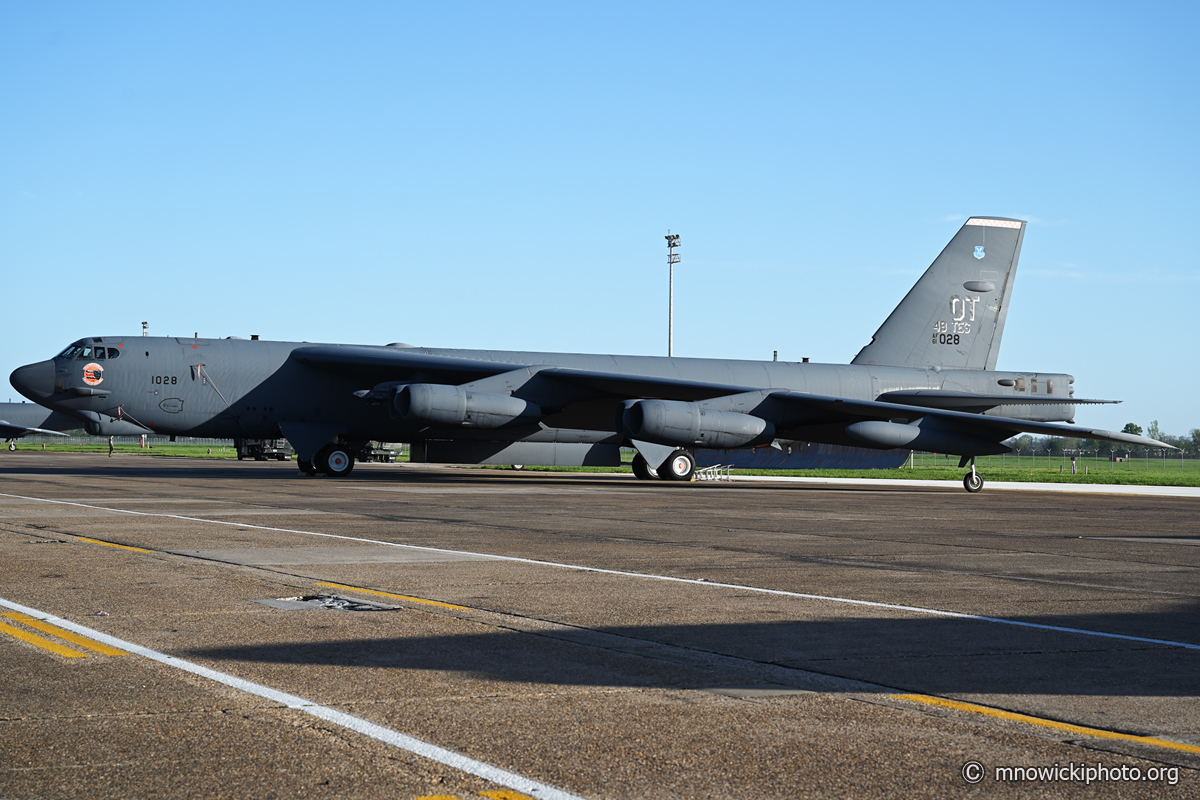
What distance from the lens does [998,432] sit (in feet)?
93.6

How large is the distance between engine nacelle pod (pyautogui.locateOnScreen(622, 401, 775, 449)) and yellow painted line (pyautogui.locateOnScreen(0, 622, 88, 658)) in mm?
21213

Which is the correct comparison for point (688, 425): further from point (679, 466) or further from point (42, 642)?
point (42, 642)

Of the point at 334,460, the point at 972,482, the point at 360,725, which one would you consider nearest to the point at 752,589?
the point at 360,725

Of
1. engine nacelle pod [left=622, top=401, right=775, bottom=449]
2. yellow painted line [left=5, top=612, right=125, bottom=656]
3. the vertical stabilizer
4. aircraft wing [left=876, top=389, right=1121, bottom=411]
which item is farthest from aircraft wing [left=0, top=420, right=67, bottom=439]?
yellow painted line [left=5, top=612, right=125, bottom=656]

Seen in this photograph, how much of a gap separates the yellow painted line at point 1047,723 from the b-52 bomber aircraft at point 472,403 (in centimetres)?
2196

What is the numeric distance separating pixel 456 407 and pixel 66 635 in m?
20.5

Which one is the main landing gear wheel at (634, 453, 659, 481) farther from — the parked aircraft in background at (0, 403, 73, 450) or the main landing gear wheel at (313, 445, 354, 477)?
the parked aircraft in background at (0, 403, 73, 450)

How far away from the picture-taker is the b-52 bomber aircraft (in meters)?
27.7

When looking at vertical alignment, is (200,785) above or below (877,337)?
below

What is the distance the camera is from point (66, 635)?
6.49 meters

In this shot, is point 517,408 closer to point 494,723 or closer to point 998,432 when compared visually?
point 998,432

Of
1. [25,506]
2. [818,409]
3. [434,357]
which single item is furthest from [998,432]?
[25,506]

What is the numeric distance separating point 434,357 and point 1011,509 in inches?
586

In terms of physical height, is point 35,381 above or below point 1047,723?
above
